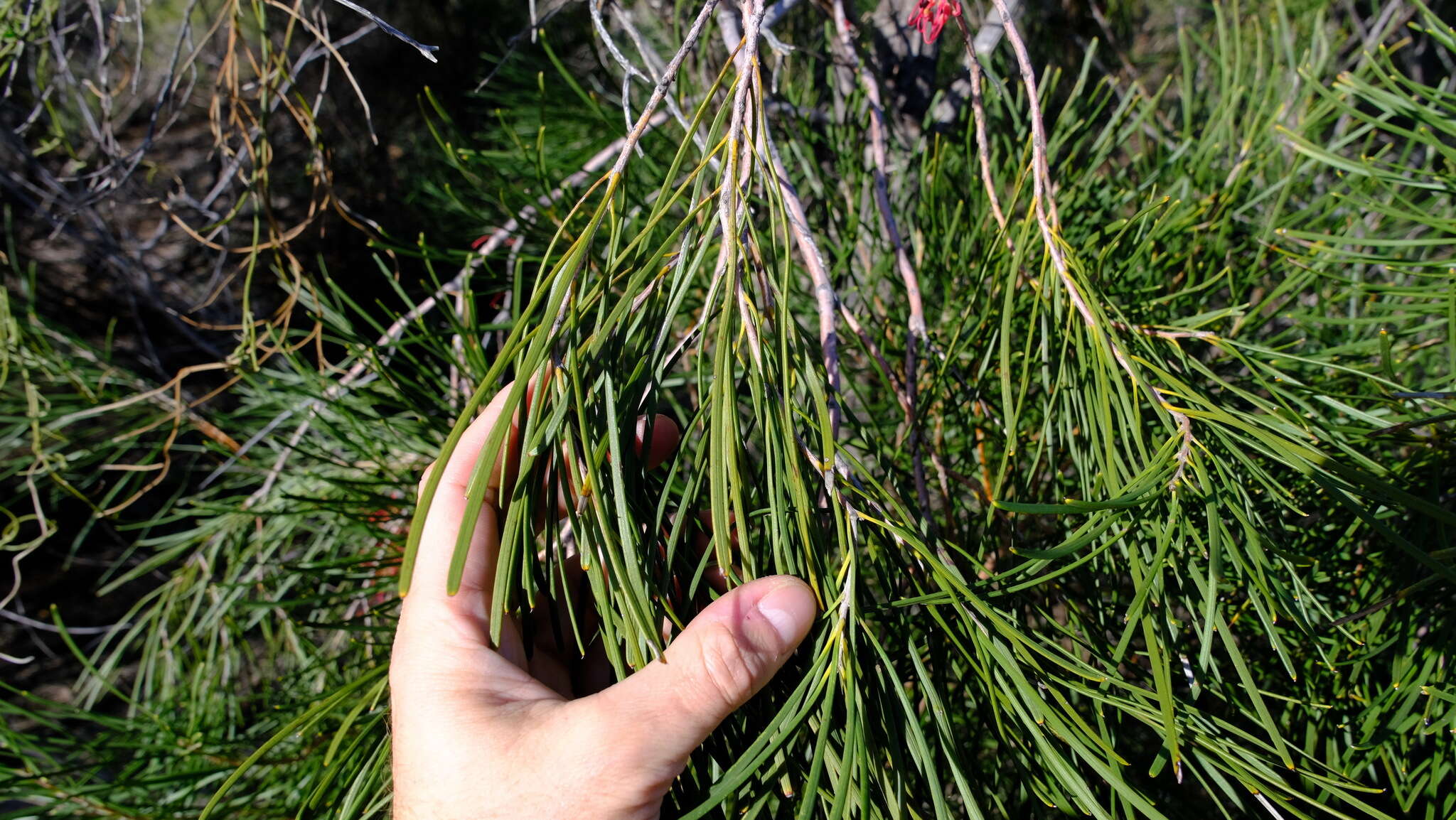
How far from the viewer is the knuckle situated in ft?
1.13

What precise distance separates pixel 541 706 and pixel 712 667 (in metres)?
→ 0.10

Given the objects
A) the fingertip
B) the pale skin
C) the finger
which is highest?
the finger

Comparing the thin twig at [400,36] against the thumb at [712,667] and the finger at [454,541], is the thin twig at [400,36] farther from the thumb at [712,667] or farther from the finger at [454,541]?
the thumb at [712,667]

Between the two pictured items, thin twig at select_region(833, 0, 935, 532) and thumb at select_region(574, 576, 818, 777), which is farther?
thin twig at select_region(833, 0, 935, 532)

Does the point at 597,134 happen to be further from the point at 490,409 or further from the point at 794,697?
the point at 794,697

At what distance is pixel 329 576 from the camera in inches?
24.2

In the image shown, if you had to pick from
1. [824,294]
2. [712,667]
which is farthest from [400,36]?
[712,667]

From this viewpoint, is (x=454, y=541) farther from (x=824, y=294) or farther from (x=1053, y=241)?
(x=1053, y=241)

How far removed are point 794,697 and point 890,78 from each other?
0.57 m

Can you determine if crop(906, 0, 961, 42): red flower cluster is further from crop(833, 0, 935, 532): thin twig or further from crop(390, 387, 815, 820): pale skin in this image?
crop(390, 387, 815, 820): pale skin

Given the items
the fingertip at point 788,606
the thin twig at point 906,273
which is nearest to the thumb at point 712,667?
the fingertip at point 788,606

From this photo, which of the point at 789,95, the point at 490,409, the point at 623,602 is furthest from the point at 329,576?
the point at 789,95

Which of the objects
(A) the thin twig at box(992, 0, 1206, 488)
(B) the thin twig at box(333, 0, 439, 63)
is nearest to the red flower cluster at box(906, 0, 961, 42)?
(A) the thin twig at box(992, 0, 1206, 488)

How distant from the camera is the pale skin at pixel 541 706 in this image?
35 centimetres
